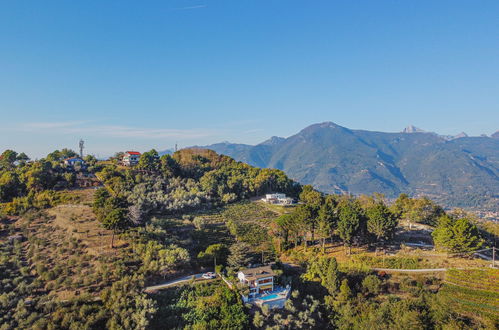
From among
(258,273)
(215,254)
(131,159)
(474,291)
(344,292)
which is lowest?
(344,292)

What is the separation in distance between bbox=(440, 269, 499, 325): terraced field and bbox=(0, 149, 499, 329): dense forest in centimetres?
11

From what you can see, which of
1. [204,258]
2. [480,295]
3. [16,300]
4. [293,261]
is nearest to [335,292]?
[293,261]

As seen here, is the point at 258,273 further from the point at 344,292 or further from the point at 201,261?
the point at 344,292

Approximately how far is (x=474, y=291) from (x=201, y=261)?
102 ft

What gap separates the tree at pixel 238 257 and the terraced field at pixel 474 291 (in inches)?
877

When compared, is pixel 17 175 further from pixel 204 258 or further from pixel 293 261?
pixel 293 261

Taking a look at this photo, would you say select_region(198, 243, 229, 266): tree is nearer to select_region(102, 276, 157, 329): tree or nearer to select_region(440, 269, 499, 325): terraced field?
select_region(102, 276, 157, 329): tree

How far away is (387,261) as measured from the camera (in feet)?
114

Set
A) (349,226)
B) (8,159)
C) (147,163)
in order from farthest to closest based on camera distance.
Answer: (147,163), (8,159), (349,226)

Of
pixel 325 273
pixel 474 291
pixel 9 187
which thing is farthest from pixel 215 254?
pixel 9 187

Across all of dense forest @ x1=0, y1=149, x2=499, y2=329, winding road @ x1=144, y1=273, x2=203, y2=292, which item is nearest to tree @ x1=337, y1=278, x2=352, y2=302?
dense forest @ x1=0, y1=149, x2=499, y2=329

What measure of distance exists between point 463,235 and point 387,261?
10.2 m

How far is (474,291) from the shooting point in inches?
1102

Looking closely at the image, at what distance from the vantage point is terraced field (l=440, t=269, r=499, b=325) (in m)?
26.5
